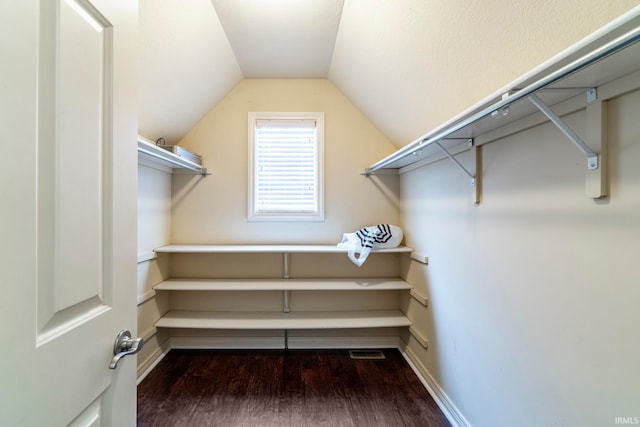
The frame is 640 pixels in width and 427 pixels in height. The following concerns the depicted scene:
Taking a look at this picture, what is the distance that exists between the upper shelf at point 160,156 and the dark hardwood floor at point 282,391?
166 centimetres

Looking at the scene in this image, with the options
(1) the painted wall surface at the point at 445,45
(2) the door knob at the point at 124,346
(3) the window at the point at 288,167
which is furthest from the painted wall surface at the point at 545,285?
(2) the door knob at the point at 124,346

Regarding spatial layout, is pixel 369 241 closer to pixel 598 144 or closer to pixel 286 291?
pixel 286 291

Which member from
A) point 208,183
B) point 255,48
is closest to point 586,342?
point 255,48

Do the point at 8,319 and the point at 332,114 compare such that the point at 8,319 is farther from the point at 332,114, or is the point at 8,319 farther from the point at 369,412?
the point at 332,114

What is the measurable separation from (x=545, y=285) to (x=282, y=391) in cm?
172

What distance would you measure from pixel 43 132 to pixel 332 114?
223cm

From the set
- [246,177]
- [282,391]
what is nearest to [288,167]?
[246,177]

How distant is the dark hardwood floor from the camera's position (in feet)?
5.16

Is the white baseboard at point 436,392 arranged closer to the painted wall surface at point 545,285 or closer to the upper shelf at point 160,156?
the painted wall surface at point 545,285

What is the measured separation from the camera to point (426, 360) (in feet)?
6.25

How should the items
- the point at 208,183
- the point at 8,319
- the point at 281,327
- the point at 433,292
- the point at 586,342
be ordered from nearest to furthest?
the point at 8,319, the point at 586,342, the point at 433,292, the point at 281,327, the point at 208,183

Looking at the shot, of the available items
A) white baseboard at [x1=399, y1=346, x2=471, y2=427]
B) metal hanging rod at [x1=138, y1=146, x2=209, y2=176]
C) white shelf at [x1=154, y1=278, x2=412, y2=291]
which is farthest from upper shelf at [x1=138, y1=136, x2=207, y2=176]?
white baseboard at [x1=399, y1=346, x2=471, y2=427]

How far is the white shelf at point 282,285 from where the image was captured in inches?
83.9

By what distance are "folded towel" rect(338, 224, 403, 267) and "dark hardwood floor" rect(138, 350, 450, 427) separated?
89 centimetres
